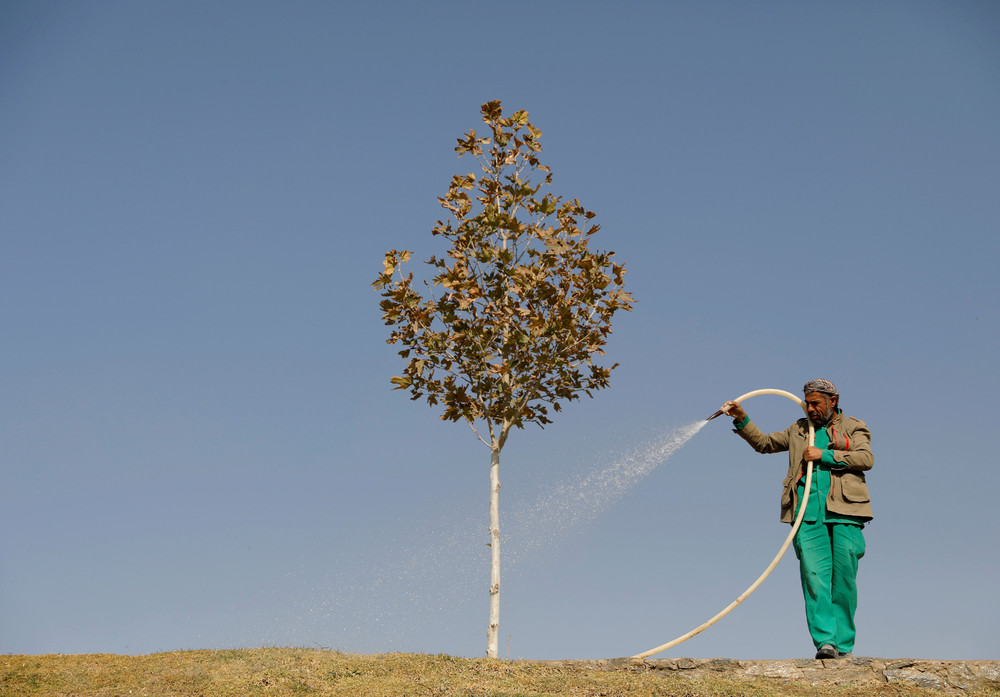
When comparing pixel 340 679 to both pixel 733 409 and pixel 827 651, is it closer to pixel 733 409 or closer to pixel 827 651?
pixel 827 651

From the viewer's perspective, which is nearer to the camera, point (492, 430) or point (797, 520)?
point (797, 520)

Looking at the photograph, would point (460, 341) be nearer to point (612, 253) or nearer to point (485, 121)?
point (612, 253)

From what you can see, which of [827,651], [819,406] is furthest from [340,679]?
[819,406]

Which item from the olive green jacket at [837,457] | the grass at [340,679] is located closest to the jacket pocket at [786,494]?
the olive green jacket at [837,457]

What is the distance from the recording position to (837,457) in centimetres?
1241

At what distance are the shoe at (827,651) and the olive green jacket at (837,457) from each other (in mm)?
1671

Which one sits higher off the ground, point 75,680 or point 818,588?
point 818,588

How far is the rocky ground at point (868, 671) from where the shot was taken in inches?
451

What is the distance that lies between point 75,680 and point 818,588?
9.97m

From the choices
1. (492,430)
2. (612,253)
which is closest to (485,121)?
(612,253)

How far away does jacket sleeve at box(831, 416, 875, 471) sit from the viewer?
1240 centimetres

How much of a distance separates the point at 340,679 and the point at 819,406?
749 centimetres

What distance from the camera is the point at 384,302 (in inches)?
545

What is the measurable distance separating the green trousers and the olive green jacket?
0.31 meters
